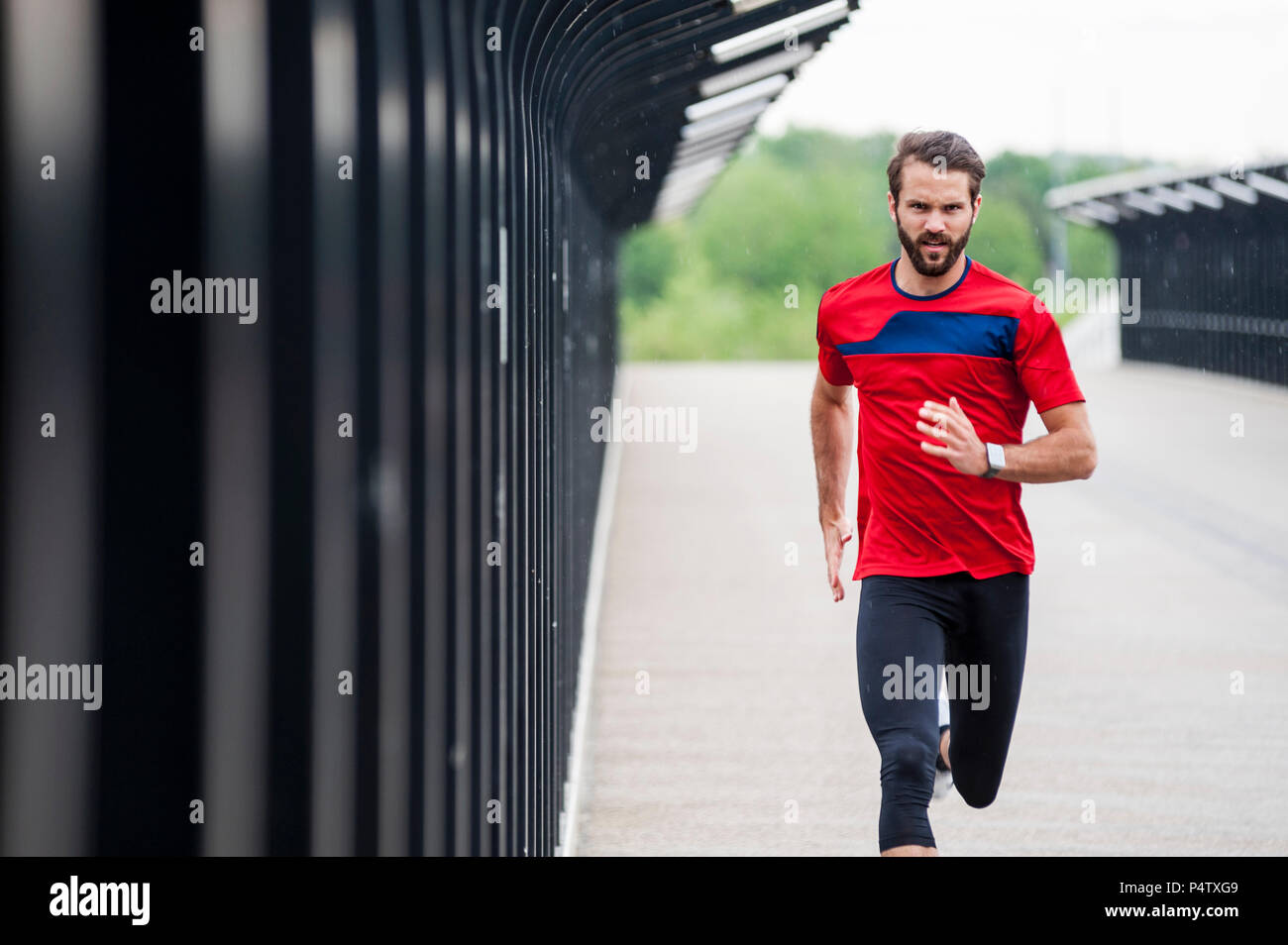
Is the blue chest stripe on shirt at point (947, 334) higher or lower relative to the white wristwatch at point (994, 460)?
higher

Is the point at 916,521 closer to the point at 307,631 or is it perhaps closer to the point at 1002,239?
the point at 307,631

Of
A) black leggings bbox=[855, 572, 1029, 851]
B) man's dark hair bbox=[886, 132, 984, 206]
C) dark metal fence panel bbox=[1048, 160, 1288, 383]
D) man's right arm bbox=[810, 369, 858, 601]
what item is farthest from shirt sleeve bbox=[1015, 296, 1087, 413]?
dark metal fence panel bbox=[1048, 160, 1288, 383]

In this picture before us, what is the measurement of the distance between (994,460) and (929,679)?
53 cm

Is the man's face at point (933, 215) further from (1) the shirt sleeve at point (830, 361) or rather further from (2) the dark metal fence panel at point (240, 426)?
(2) the dark metal fence panel at point (240, 426)

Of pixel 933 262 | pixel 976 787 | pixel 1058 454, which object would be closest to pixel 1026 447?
pixel 1058 454

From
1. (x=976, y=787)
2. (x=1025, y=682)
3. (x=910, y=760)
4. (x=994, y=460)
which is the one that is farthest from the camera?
(x=1025, y=682)

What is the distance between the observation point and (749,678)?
8.22 m

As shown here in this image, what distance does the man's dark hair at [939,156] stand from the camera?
408 cm

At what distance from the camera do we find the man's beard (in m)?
4.10

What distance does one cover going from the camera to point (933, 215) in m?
4.08

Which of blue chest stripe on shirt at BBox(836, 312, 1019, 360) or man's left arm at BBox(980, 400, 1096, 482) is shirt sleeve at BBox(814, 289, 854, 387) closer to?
blue chest stripe on shirt at BBox(836, 312, 1019, 360)

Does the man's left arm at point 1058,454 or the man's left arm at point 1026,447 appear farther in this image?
the man's left arm at point 1058,454

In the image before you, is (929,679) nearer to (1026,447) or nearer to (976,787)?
(1026,447)

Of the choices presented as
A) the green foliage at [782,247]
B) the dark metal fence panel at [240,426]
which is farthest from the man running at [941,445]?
the green foliage at [782,247]
